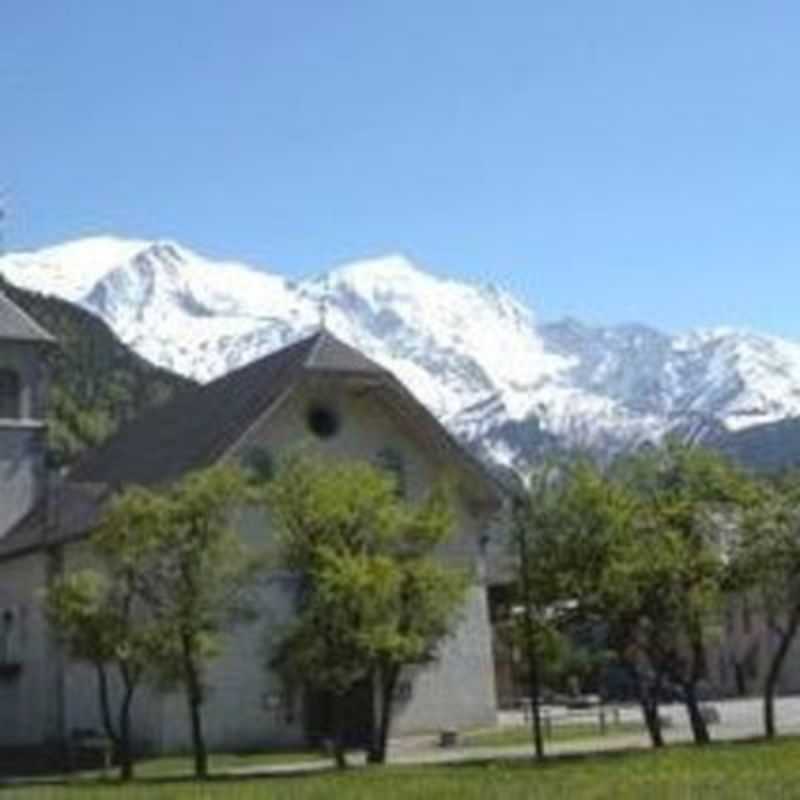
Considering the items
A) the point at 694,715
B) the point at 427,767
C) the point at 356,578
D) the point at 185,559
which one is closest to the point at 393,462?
the point at 185,559

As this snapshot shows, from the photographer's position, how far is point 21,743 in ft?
211

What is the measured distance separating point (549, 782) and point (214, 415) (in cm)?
3277

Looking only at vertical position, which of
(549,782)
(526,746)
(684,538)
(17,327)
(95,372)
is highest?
(95,372)

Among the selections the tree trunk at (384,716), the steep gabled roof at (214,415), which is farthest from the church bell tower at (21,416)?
the tree trunk at (384,716)

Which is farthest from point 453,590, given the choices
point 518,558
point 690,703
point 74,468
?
point 74,468

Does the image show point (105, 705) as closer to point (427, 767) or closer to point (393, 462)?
point (427, 767)

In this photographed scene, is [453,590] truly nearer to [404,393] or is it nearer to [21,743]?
[404,393]

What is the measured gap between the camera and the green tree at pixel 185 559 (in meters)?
46.1

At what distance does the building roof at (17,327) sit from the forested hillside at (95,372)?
191ft

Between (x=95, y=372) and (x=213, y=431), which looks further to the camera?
(x=95, y=372)

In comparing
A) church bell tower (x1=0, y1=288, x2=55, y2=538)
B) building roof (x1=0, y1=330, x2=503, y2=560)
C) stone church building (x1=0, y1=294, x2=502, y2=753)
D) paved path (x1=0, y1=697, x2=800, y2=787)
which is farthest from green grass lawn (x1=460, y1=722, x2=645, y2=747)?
church bell tower (x1=0, y1=288, x2=55, y2=538)

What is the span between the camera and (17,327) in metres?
68.5

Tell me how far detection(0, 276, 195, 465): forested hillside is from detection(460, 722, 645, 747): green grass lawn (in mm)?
68921

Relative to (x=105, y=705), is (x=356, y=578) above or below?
above
